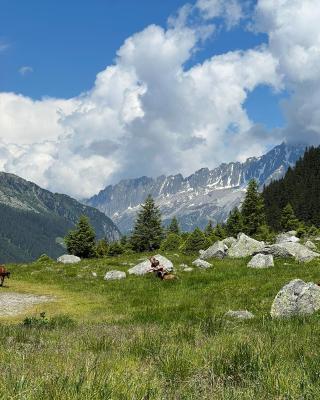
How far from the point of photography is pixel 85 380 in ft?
15.8

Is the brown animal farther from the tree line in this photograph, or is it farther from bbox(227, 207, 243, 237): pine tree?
bbox(227, 207, 243, 237): pine tree

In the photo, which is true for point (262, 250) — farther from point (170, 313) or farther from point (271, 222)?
point (271, 222)

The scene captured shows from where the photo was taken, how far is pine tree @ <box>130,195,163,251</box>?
2729 inches

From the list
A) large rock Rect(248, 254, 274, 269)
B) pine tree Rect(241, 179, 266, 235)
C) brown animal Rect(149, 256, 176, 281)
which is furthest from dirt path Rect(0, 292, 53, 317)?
pine tree Rect(241, 179, 266, 235)

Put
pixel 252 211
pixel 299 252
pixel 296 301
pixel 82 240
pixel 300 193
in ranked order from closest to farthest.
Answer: pixel 296 301 → pixel 299 252 → pixel 82 240 → pixel 252 211 → pixel 300 193

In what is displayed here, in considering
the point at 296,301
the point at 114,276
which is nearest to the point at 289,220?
the point at 114,276

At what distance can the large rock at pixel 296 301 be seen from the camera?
50.6 feet

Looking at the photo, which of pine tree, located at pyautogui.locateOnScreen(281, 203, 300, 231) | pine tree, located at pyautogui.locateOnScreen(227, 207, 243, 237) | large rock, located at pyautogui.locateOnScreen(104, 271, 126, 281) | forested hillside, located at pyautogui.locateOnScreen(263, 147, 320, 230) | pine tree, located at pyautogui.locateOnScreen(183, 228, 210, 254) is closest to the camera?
large rock, located at pyautogui.locateOnScreen(104, 271, 126, 281)

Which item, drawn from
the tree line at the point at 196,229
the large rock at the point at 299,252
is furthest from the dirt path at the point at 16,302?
the tree line at the point at 196,229

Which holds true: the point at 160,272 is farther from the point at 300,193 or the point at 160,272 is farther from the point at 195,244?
the point at 300,193

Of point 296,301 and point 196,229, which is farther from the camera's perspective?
point 196,229

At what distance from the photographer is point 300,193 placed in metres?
110

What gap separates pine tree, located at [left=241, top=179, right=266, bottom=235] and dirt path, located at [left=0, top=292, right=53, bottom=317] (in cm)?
5300

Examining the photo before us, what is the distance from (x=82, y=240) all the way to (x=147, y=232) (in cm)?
990
